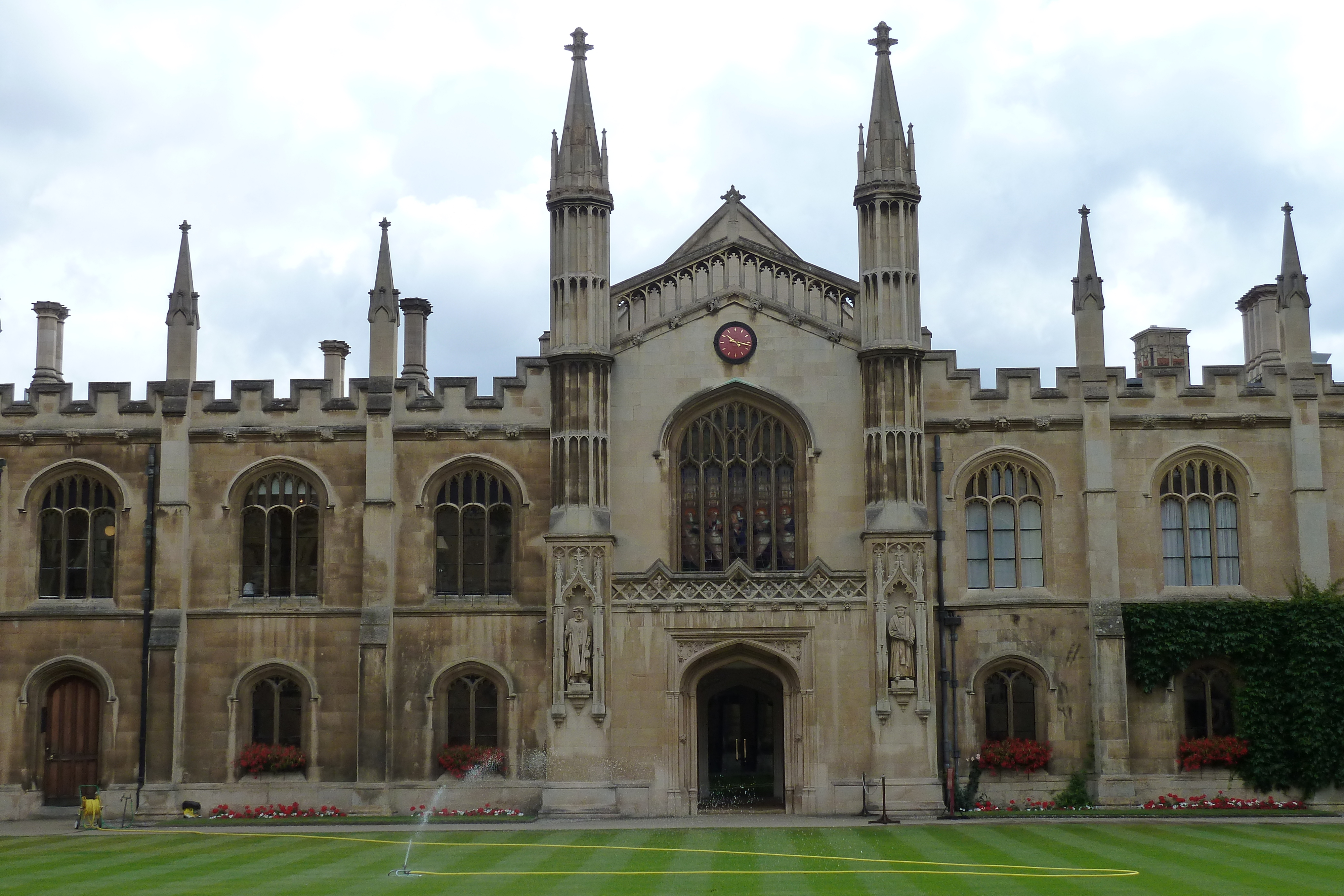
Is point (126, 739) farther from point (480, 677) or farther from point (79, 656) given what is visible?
point (480, 677)

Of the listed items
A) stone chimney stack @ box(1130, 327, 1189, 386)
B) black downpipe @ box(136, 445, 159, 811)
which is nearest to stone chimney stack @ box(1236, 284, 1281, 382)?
stone chimney stack @ box(1130, 327, 1189, 386)

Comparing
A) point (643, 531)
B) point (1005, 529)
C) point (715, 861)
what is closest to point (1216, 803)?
point (1005, 529)

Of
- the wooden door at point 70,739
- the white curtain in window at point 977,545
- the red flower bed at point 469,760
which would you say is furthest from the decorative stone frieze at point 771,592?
the wooden door at point 70,739

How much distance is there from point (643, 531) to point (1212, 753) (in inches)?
511

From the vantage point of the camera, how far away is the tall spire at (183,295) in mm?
35375

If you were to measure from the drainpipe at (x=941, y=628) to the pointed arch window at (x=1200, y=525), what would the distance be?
4.99 meters

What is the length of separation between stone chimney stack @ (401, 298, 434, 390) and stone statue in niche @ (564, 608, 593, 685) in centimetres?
1100

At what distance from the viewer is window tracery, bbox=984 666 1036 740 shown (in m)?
33.6

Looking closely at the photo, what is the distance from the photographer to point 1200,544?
3425cm

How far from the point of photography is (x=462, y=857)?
80.6 feet

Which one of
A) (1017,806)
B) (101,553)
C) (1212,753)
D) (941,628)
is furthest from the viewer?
(101,553)

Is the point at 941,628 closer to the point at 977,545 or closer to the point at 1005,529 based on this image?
the point at 977,545

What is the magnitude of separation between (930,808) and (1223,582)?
8567 millimetres

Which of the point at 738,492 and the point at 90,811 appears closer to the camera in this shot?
the point at 90,811
